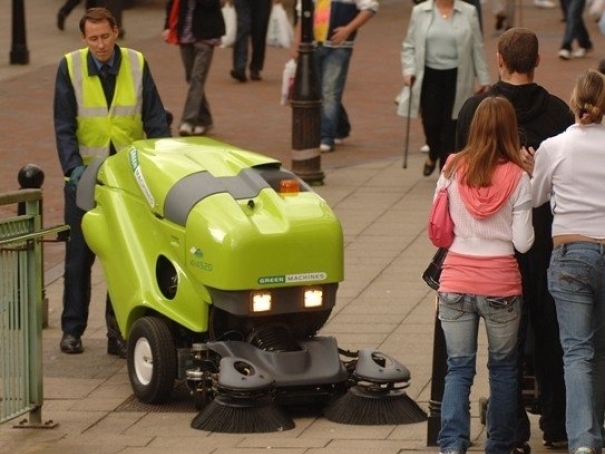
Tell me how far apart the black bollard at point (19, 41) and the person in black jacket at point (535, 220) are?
538 inches

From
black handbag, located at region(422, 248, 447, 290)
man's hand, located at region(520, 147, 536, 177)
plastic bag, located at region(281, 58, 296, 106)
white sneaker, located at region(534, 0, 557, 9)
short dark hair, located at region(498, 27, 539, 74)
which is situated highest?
short dark hair, located at region(498, 27, 539, 74)

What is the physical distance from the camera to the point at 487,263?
272 inches

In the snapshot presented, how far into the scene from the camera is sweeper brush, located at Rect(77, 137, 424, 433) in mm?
7953

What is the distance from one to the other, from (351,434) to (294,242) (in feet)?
3.04

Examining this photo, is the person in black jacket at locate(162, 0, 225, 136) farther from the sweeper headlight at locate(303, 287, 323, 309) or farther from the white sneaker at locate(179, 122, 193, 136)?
the sweeper headlight at locate(303, 287, 323, 309)

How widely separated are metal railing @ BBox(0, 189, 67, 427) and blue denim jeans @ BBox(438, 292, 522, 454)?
2.03 meters

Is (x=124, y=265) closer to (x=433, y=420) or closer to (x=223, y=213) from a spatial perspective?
(x=223, y=213)

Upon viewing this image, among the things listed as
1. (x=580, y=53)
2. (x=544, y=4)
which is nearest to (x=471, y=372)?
(x=580, y=53)

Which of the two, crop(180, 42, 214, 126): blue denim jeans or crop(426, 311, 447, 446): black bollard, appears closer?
→ crop(426, 311, 447, 446): black bollard

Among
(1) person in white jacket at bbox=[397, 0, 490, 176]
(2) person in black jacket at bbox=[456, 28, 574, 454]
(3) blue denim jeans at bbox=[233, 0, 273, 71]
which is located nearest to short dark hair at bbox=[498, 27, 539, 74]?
(2) person in black jacket at bbox=[456, 28, 574, 454]

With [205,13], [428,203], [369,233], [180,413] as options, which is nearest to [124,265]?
[180,413]

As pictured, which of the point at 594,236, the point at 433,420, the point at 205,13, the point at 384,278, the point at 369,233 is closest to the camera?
the point at 594,236

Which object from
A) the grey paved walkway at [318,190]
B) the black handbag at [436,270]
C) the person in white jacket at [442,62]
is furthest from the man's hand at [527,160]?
the person in white jacket at [442,62]

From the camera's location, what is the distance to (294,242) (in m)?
8.04
